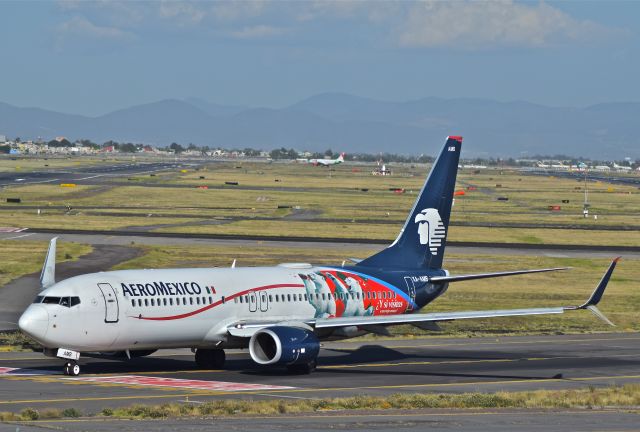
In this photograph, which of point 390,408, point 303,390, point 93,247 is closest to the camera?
point 390,408

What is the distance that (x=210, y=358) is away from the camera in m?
50.2

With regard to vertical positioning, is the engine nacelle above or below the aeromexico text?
below

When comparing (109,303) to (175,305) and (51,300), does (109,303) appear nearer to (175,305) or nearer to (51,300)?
(51,300)

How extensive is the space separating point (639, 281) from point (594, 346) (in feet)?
95.5

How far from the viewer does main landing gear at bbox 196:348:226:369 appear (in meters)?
50.2

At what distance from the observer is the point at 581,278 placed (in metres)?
88.2

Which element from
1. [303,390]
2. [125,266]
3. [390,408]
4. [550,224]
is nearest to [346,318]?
[303,390]

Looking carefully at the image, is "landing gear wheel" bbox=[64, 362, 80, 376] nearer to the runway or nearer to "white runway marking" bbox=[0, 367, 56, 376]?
the runway

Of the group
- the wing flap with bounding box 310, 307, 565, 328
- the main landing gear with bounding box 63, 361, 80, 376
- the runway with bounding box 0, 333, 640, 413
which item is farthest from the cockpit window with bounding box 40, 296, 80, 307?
Answer: the wing flap with bounding box 310, 307, 565, 328

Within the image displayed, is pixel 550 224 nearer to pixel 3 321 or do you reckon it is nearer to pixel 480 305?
pixel 480 305

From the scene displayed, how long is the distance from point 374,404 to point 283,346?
26.1ft

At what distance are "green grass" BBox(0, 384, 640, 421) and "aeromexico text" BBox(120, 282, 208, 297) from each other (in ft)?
24.8

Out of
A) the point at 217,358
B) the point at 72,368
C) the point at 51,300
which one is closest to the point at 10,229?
the point at 217,358

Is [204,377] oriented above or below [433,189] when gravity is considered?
below
